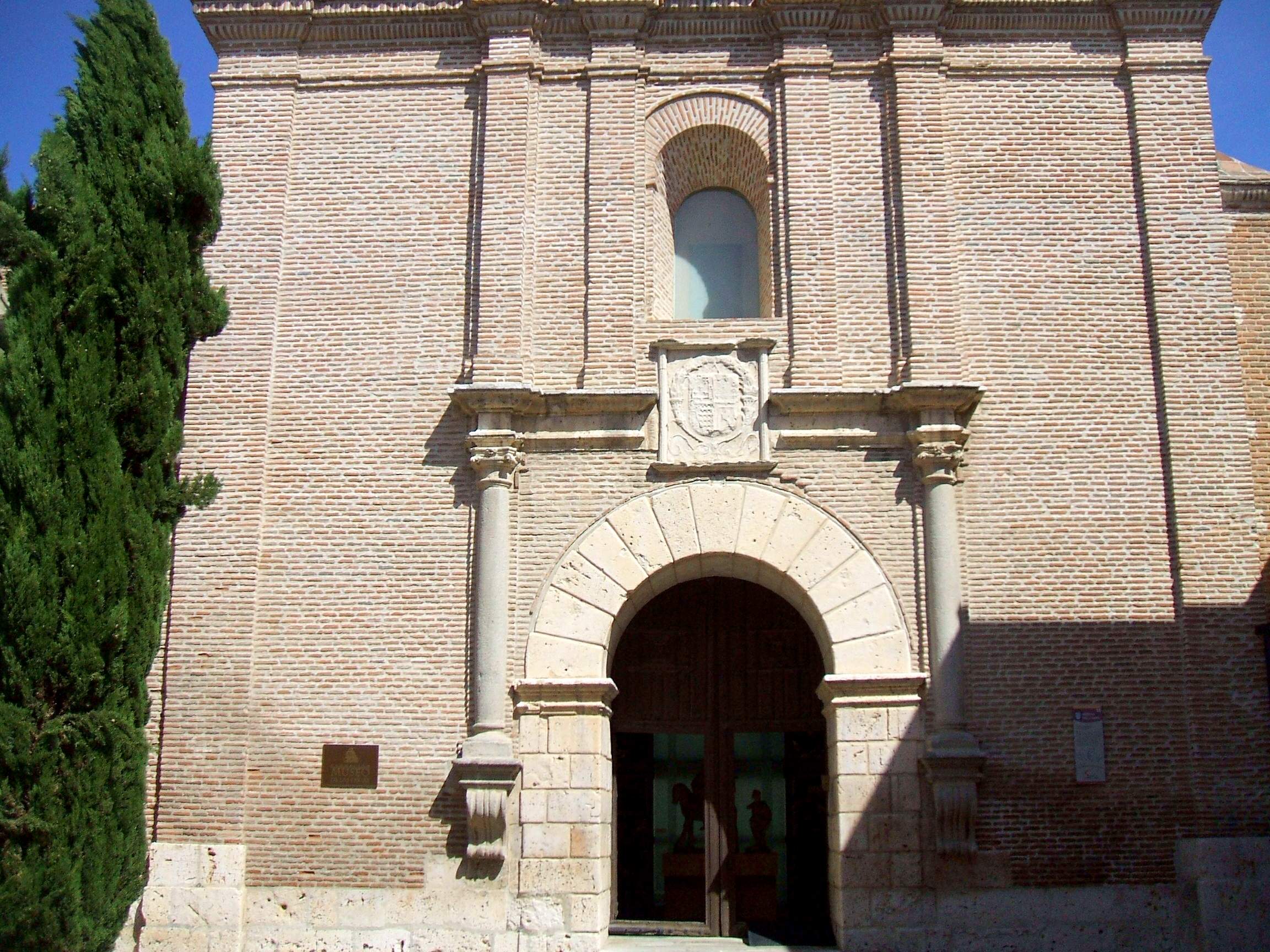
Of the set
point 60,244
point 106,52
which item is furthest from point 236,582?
point 106,52

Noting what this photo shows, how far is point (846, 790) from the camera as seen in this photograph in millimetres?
9516

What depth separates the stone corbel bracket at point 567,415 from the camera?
10117 mm

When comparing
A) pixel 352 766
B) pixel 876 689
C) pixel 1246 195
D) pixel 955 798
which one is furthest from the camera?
pixel 1246 195

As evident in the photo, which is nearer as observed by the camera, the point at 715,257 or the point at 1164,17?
the point at 1164,17

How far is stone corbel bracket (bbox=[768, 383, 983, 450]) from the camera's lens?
10016mm

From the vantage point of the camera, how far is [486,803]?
369 inches

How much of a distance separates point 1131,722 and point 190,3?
9.97 metres

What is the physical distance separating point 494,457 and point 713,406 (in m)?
1.80

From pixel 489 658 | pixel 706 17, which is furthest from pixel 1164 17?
pixel 489 658

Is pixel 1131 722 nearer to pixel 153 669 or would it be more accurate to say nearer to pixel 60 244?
pixel 153 669

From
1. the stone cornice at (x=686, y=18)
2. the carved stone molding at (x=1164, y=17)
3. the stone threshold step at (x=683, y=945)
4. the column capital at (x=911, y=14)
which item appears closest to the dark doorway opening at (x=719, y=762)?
the stone threshold step at (x=683, y=945)

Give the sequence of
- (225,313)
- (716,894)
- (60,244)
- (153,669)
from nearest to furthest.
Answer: (60,244) < (225,313) < (153,669) < (716,894)

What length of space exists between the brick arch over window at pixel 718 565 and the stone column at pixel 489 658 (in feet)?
1.03

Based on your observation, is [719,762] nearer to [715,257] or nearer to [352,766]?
[352,766]
